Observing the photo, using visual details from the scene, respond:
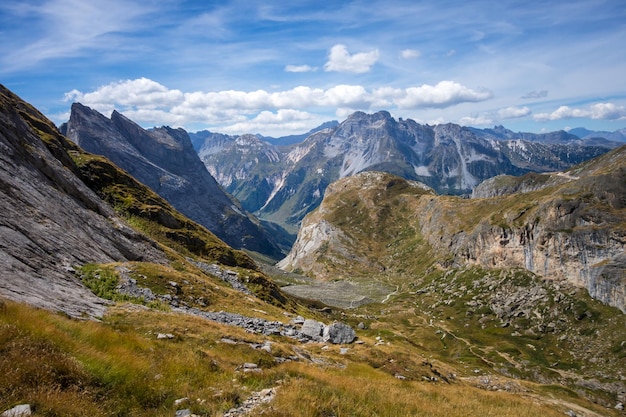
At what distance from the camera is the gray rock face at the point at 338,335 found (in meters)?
41.3

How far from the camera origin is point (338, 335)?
42.3 metres

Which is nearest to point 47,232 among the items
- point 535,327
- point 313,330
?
point 313,330

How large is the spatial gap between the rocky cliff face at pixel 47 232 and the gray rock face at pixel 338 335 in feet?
79.0

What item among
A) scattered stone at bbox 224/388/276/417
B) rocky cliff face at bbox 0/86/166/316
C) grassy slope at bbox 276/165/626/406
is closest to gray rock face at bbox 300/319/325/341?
rocky cliff face at bbox 0/86/166/316

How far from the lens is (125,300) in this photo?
1273 inches

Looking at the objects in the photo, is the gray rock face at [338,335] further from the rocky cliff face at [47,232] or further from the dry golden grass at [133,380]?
the rocky cliff face at [47,232]

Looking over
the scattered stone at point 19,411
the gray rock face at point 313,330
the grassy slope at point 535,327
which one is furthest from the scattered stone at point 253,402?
the grassy slope at point 535,327

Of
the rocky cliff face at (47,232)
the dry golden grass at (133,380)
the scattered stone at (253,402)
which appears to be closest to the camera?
the dry golden grass at (133,380)

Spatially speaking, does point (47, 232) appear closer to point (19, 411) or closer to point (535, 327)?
point (19, 411)

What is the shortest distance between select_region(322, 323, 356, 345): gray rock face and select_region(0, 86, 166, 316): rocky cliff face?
24.1 m

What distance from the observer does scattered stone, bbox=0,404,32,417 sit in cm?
864

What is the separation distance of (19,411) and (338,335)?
3639 cm

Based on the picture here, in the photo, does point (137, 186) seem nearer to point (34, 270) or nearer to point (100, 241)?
point (100, 241)

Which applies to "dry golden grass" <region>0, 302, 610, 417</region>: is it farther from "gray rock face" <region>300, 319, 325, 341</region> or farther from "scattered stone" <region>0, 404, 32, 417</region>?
"gray rock face" <region>300, 319, 325, 341</region>
